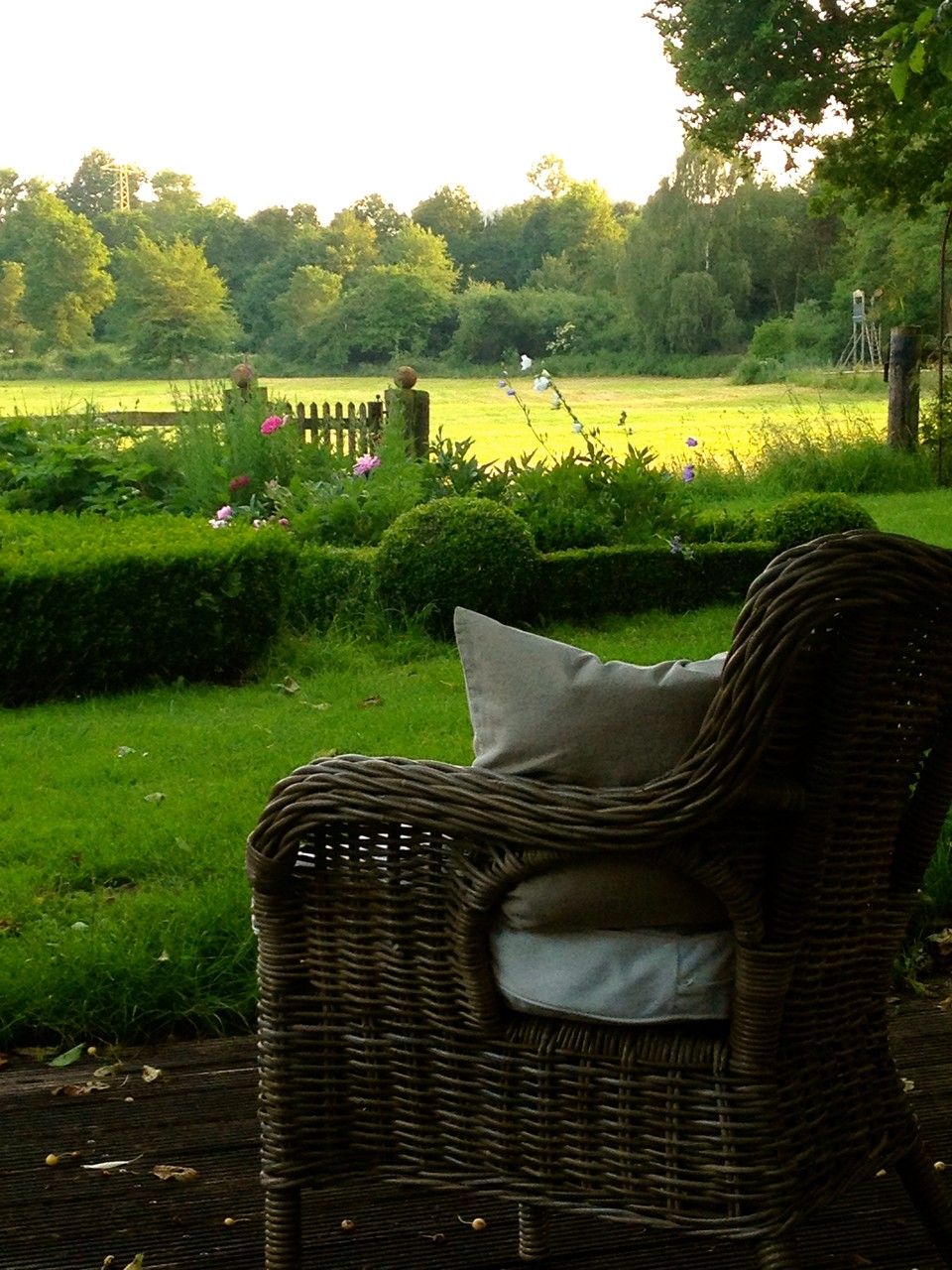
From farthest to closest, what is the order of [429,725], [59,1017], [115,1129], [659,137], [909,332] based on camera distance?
[659,137] → [909,332] → [429,725] → [59,1017] → [115,1129]

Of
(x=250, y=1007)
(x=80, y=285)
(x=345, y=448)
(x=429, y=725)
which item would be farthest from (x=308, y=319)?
(x=250, y=1007)

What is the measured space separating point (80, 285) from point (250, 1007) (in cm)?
1631

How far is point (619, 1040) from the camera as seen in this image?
4.37ft

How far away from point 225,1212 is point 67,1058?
0.61 meters

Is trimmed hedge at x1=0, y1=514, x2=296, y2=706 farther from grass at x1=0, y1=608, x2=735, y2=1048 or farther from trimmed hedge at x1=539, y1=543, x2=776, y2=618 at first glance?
trimmed hedge at x1=539, y1=543, x2=776, y2=618

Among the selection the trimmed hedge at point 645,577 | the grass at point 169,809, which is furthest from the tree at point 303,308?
the grass at point 169,809

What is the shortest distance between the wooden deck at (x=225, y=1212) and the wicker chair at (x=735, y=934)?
0.25 metres

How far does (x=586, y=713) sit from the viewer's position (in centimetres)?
129

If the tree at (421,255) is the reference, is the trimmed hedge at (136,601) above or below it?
below

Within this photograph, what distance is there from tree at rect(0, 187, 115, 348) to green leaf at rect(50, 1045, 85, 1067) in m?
15.8

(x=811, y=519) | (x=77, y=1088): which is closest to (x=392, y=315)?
(x=811, y=519)

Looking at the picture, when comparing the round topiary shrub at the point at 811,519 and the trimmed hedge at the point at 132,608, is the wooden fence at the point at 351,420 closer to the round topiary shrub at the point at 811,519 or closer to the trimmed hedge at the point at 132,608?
the round topiary shrub at the point at 811,519

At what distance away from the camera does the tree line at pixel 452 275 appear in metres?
17.4

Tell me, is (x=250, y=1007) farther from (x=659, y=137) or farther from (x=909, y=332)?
(x=659, y=137)
